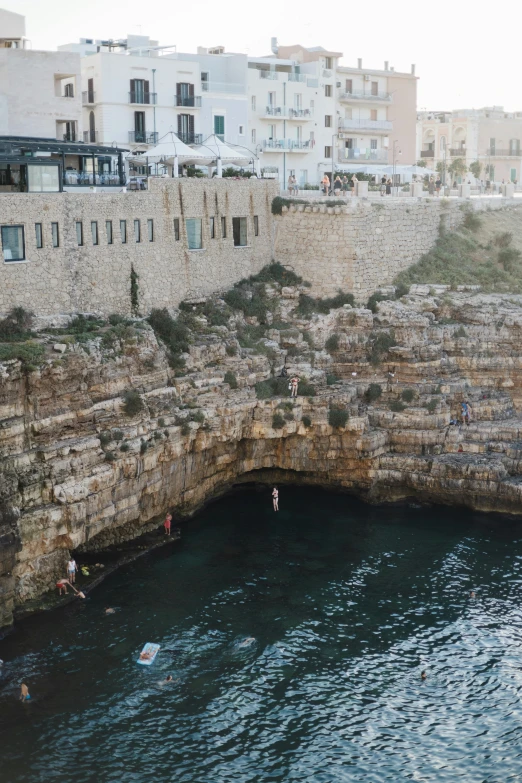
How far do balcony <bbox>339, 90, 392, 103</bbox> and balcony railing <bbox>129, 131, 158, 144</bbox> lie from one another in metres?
16.7

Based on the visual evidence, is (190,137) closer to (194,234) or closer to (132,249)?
(194,234)

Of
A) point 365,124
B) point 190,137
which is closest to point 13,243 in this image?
point 190,137

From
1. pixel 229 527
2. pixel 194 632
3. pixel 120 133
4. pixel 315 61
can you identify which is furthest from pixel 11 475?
pixel 315 61

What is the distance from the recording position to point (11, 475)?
1210 inches

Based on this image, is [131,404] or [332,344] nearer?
[131,404]

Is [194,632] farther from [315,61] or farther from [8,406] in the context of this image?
[315,61]

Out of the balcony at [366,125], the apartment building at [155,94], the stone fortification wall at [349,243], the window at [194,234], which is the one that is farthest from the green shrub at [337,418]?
the balcony at [366,125]

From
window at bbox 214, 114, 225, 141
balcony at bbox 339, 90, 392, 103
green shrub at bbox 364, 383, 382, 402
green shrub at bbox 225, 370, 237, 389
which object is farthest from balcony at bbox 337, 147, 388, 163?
green shrub at bbox 225, 370, 237, 389

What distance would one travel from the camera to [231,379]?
3984cm

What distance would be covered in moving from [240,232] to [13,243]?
13584 mm

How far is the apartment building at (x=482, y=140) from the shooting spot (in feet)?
265

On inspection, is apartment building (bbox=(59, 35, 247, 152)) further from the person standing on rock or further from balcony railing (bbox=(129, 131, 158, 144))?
the person standing on rock

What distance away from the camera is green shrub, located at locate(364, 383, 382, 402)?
4272 centimetres

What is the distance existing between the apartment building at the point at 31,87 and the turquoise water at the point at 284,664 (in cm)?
2018
